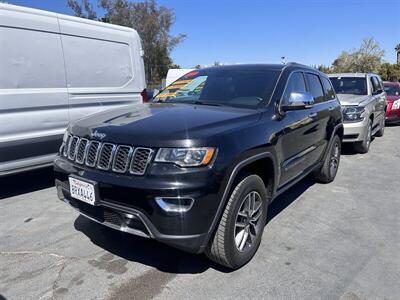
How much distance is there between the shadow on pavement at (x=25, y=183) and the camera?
17.7ft

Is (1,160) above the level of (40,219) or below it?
above

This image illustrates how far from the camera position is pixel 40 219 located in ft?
14.3

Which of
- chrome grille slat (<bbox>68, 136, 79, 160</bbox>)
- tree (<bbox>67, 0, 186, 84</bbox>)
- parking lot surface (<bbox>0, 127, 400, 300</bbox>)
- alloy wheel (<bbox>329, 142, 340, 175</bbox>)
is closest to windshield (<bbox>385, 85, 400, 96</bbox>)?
alloy wheel (<bbox>329, 142, 340, 175</bbox>)

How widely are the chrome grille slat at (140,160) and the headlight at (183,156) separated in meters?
0.08

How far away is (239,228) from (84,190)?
134cm

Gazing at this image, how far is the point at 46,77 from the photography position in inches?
194

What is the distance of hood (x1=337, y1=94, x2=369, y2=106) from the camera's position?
8062mm

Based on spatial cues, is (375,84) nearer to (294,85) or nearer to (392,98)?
(392,98)

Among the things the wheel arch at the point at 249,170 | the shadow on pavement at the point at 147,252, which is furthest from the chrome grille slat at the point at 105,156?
the shadow on pavement at the point at 147,252

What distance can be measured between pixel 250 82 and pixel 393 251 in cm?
224

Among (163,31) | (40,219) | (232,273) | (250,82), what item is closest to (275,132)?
(250,82)

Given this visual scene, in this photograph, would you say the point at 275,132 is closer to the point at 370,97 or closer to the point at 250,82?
the point at 250,82

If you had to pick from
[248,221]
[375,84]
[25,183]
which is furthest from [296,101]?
[375,84]

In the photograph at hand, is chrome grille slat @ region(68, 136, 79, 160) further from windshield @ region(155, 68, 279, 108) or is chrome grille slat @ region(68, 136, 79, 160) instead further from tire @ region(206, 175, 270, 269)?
tire @ region(206, 175, 270, 269)
